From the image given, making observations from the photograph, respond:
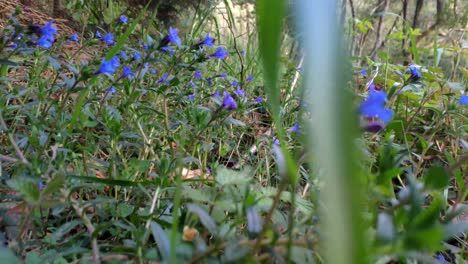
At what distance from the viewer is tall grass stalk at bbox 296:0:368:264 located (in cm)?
27

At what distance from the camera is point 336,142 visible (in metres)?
0.27

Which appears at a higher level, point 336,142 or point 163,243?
point 336,142

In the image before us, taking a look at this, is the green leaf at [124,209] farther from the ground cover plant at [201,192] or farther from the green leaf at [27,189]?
the green leaf at [27,189]

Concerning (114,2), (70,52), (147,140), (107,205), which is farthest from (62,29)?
(107,205)

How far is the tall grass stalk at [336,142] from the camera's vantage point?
0.27 m

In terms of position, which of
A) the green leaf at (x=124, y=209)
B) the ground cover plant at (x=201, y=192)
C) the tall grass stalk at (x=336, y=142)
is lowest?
the green leaf at (x=124, y=209)

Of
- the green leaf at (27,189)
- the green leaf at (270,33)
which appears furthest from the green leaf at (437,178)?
the green leaf at (27,189)

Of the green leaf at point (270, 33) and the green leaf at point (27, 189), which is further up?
the green leaf at point (270, 33)

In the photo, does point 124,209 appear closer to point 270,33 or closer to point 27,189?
Answer: point 27,189

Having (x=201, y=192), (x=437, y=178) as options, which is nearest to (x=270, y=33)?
(x=437, y=178)

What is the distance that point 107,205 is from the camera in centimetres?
98

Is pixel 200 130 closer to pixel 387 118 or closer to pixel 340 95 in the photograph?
pixel 387 118

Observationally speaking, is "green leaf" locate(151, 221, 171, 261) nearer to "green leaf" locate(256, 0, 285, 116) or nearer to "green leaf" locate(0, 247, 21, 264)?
"green leaf" locate(0, 247, 21, 264)

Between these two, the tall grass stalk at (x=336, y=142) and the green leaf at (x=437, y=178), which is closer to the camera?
the tall grass stalk at (x=336, y=142)
